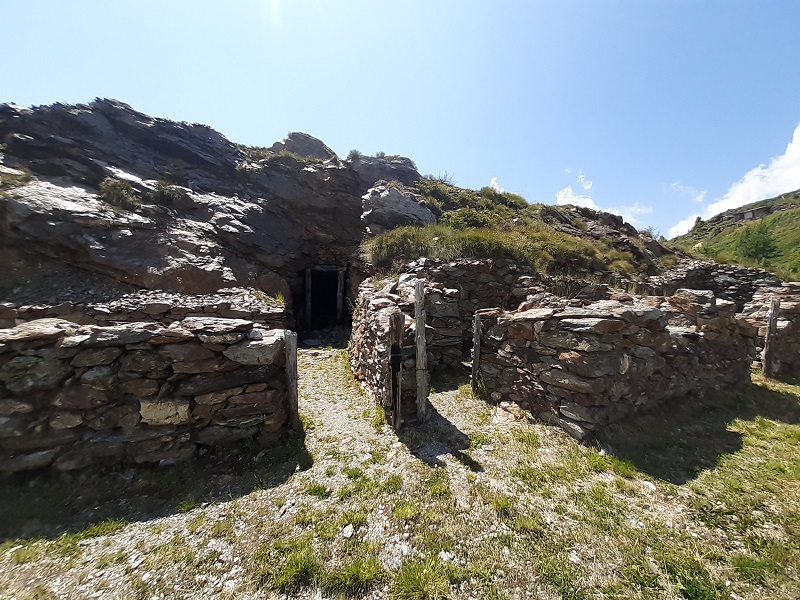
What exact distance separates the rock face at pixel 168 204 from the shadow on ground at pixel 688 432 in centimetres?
1298

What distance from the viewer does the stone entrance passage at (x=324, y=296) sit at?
16.8 m

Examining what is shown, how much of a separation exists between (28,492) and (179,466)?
1.62 m

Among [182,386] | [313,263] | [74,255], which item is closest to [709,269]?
[313,263]

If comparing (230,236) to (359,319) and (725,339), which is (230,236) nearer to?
(359,319)

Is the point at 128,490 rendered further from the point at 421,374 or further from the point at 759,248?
the point at 759,248

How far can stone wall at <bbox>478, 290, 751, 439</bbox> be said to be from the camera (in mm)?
5367

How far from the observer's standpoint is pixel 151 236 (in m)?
12.8

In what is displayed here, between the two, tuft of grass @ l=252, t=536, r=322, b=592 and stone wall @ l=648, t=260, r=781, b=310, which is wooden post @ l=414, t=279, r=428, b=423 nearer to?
tuft of grass @ l=252, t=536, r=322, b=592

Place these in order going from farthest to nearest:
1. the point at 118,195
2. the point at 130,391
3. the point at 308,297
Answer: the point at 308,297 → the point at 118,195 → the point at 130,391

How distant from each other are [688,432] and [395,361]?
5.61m

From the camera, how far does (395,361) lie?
6.14 meters

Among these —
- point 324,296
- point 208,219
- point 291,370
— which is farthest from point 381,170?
point 291,370

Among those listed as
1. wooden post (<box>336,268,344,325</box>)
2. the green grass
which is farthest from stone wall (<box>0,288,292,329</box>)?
the green grass

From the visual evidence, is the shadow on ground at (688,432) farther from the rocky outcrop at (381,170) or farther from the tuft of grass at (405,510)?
the rocky outcrop at (381,170)
